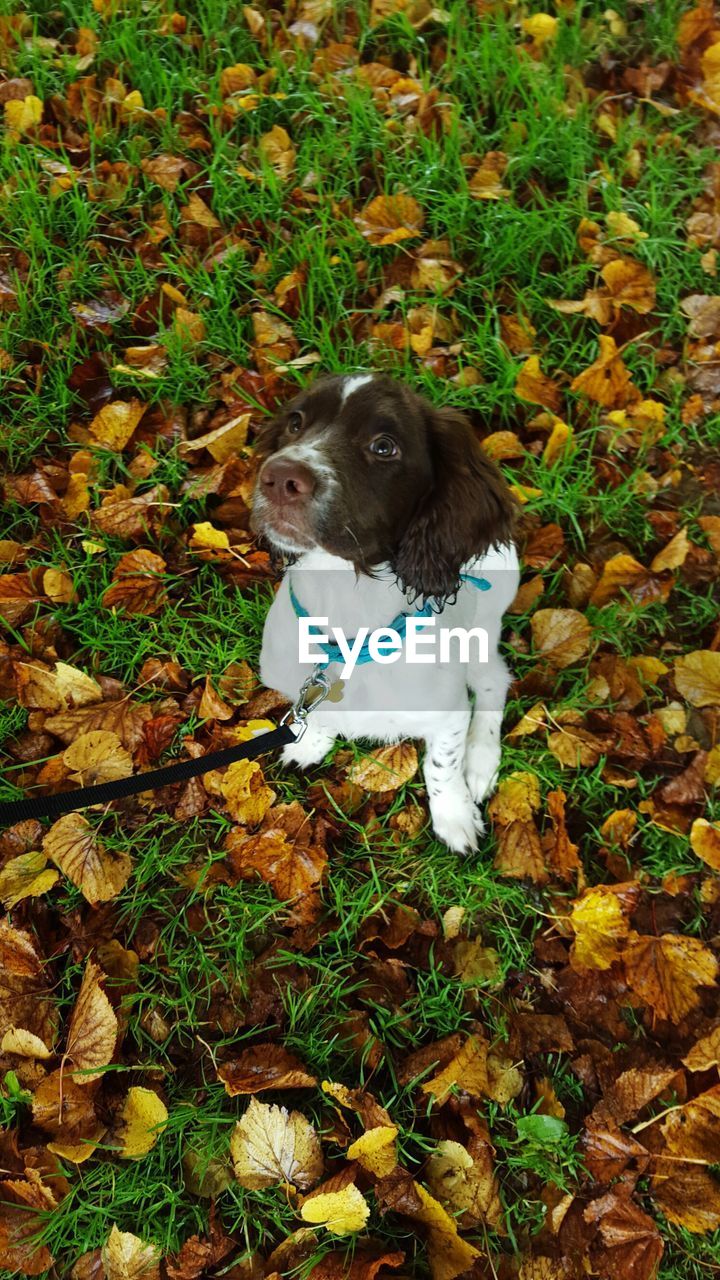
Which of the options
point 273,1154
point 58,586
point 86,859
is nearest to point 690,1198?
point 273,1154

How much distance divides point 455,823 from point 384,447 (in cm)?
121

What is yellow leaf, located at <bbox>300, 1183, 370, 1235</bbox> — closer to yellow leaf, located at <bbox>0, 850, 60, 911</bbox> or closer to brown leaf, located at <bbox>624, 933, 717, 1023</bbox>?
brown leaf, located at <bbox>624, 933, 717, 1023</bbox>

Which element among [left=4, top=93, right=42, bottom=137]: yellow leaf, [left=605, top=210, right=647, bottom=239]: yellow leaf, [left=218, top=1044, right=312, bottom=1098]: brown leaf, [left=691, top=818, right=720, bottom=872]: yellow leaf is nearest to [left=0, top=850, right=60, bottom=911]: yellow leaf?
[left=218, top=1044, right=312, bottom=1098]: brown leaf

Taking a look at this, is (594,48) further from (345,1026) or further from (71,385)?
(345,1026)

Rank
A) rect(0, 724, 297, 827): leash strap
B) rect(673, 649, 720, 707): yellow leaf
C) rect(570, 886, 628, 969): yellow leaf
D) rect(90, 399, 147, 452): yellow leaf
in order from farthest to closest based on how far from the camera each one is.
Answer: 1. rect(90, 399, 147, 452): yellow leaf
2. rect(673, 649, 720, 707): yellow leaf
3. rect(570, 886, 628, 969): yellow leaf
4. rect(0, 724, 297, 827): leash strap

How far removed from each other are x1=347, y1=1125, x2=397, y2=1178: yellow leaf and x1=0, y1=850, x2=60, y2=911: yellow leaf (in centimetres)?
112

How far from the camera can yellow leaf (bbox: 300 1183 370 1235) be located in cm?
204

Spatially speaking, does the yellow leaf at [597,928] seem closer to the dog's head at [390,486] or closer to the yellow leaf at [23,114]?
the dog's head at [390,486]

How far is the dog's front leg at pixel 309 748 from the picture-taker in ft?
9.16

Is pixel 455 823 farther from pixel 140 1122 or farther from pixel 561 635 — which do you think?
pixel 140 1122

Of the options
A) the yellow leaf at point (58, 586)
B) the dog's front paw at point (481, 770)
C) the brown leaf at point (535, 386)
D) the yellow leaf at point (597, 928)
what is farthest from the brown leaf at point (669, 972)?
the yellow leaf at point (58, 586)

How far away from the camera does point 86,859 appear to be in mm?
2566

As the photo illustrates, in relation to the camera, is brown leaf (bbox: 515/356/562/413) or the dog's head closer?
the dog's head

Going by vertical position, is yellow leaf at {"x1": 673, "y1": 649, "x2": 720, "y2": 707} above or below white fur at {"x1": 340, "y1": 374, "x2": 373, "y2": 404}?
below
